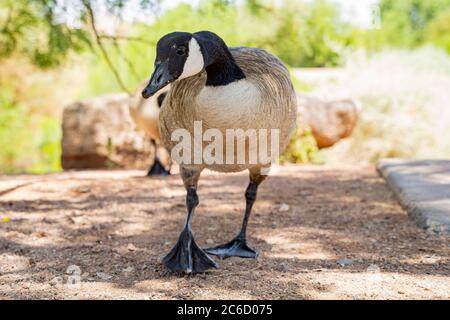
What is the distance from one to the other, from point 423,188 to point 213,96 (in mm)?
3099

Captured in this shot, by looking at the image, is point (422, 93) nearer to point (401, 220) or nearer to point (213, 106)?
point (401, 220)

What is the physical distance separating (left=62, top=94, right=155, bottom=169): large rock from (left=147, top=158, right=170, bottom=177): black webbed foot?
258cm

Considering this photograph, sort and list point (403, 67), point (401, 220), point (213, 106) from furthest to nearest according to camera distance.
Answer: point (403, 67) < point (401, 220) < point (213, 106)

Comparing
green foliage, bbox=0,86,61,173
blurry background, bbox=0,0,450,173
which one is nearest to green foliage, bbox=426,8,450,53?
blurry background, bbox=0,0,450,173

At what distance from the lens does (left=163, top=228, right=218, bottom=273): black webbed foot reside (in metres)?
3.58

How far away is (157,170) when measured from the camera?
7398 mm

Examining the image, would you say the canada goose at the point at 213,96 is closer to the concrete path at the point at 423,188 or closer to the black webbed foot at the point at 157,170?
the concrete path at the point at 423,188

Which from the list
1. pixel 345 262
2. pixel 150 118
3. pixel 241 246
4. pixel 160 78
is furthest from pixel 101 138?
pixel 160 78

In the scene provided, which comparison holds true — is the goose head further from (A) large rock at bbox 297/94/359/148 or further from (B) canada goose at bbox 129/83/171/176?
(A) large rock at bbox 297/94/359/148

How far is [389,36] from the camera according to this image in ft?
101

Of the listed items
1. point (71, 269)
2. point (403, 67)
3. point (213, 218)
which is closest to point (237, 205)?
point (213, 218)

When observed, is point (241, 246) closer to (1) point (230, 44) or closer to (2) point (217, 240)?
(2) point (217, 240)

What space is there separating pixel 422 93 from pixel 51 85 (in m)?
10.3

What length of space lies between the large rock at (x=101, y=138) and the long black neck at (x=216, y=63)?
6700 millimetres
